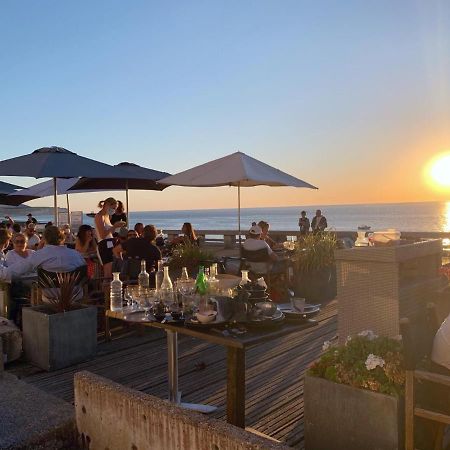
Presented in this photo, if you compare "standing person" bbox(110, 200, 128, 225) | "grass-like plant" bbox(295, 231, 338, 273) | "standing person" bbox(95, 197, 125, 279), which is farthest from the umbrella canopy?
"grass-like plant" bbox(295, 231, 338, 273)

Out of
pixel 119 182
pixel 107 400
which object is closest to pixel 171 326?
pixel 107 400

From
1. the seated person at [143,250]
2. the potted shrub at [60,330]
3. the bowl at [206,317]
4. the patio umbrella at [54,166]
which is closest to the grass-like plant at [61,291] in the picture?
the potted shrub at [60,330]

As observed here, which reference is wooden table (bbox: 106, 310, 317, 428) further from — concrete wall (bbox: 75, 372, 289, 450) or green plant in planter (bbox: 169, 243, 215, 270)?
green plant in planter (bbox: 169, 243, 215, 270)

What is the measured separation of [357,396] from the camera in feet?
8.07

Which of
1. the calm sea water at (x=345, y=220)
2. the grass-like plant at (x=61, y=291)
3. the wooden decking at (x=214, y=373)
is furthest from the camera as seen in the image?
the calm sea water at (x=345, y=220)

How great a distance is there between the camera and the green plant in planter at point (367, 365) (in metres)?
2.39

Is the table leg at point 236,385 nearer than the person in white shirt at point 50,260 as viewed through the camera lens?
Yes

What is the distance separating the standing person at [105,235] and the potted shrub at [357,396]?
167 inches

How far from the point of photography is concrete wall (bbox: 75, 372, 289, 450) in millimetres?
2023

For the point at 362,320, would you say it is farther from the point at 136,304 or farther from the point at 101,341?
the point at 101,341

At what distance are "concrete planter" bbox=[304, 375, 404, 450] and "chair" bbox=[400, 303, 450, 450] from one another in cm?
7

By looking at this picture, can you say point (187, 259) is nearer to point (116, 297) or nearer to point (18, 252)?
point (18, 252)

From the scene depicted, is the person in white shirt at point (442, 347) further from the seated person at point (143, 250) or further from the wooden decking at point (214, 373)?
the seated person at point (143, 250)

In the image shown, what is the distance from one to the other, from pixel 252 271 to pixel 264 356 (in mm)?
2653
